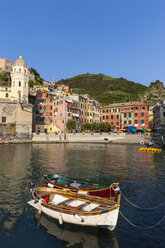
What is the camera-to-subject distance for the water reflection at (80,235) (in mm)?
8375

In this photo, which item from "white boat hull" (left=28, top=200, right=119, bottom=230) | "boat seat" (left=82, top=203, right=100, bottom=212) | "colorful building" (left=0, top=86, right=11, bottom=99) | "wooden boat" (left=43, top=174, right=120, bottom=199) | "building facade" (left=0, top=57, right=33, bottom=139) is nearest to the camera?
"white boat hull" (left=28, top=200, right=119, bottom=230)

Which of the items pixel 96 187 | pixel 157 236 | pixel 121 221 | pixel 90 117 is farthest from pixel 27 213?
pixel 90 117

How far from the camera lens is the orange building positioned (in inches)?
3204

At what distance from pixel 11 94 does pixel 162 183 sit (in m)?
69.3

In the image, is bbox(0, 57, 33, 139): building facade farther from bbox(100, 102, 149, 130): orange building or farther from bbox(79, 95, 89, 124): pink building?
bbox(100, 102, 149, 130): orange building

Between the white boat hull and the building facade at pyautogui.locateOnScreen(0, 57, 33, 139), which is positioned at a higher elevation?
the building facade at pyautogui.locateOnScreen(0, 57, 33, 139)

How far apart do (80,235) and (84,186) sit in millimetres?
4212

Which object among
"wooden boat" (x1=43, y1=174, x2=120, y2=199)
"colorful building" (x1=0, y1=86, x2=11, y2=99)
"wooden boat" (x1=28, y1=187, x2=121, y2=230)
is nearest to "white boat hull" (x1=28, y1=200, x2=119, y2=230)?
"wooden boat" (x1=28, y1=187, x2=121, y2=230)

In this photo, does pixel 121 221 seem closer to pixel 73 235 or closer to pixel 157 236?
pixel 157 236

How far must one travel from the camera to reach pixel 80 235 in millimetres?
9008

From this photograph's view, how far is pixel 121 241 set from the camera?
8.63 meters

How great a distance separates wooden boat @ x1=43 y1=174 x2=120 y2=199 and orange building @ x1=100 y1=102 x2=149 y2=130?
2820 inches

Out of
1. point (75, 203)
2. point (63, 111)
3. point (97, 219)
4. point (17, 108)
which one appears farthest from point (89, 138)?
point (97, 219)

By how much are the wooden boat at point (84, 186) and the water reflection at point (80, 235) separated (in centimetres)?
243
